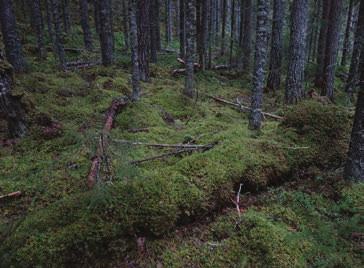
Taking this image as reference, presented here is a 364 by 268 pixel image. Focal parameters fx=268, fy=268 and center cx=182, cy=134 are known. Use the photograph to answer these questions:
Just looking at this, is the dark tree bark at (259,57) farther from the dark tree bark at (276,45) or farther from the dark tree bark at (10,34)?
the dark tree bark at (10,34)

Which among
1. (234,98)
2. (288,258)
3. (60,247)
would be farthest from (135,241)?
(234,98)

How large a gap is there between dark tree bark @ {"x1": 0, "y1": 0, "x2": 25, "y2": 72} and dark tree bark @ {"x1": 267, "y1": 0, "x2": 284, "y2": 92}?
36.3 feet

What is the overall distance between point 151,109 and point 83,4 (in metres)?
14.2

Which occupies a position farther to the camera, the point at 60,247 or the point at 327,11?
the point at 327,11

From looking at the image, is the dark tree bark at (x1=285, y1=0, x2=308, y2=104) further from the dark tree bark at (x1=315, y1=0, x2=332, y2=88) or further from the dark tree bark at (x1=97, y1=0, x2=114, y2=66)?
the dark tree bark at (x1=97, y1=0, x2=114, y2=66)

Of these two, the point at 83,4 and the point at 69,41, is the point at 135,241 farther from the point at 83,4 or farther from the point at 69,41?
the point at 69,41

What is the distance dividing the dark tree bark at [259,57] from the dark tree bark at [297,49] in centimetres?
462

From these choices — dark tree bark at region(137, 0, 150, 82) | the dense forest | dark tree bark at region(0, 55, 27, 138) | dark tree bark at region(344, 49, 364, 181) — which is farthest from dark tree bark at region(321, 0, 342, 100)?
dark tree bark at region(0, 55, 27, 138)

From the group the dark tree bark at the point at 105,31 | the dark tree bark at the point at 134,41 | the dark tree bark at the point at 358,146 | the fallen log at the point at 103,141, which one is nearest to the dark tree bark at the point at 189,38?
the dark tree bark at the point at 134,41

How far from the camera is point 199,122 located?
312 inches

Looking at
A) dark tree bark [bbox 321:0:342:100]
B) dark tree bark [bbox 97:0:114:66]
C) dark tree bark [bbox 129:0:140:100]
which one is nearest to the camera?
dark tree bark [bbox 129:0:140:100]

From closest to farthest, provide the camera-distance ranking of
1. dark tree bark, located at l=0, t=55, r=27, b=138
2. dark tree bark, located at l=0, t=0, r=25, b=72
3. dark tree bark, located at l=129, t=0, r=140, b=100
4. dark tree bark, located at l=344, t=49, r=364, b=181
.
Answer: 1. dark tree bark, located at l=344, t=49, r=364, b=181
2. dark tree bark, located at l=0, t=55, r=27, b=138
3. dark tree bark, located at l=129, t=0, r=140, b=100
4. dark tree bark, located at l=0, t=0, r=25, b=72

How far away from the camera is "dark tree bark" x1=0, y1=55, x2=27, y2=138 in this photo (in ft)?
17.6

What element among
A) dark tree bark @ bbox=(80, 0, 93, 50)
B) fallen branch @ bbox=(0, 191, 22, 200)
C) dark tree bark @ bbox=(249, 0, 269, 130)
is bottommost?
fallen branch @ bbox=(0, 191, 22, 200)
